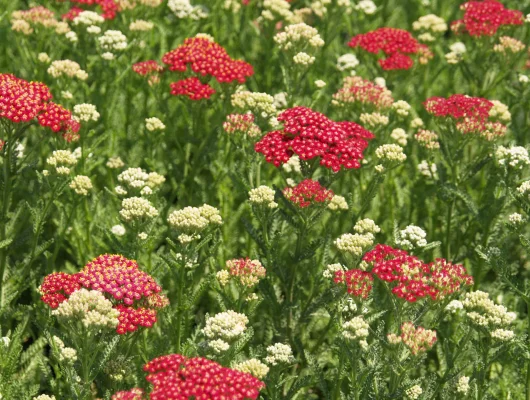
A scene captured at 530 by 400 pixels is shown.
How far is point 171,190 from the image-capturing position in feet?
33.9

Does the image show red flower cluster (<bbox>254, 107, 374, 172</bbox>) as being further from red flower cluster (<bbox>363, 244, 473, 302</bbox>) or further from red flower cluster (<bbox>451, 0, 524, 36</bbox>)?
red flower cluster (<bbox>451, 0, 524, 36</bbox>)

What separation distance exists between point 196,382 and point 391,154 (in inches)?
140

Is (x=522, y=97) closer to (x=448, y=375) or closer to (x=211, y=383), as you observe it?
(x=448, y=375)

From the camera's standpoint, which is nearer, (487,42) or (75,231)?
(75,231)

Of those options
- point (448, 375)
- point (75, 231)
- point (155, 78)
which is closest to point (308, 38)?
point (155, 78)

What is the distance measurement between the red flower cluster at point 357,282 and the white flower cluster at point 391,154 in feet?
6.05

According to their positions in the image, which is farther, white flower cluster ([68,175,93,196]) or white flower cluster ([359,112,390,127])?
white flower cluster ([359,112,390,127])

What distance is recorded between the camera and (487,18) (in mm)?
10750

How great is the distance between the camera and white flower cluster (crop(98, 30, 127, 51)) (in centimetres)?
981

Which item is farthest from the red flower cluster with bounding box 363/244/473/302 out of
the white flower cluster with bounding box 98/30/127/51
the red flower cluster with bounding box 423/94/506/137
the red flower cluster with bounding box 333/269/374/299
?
the white flower cluster with bounding box 98/30/127/51

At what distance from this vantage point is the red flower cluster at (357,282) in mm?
6516

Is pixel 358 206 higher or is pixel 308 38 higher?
pixel 308 38

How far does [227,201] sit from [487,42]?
373 centimetres

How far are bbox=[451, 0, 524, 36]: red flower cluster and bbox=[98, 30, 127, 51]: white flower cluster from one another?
13.2 feet
